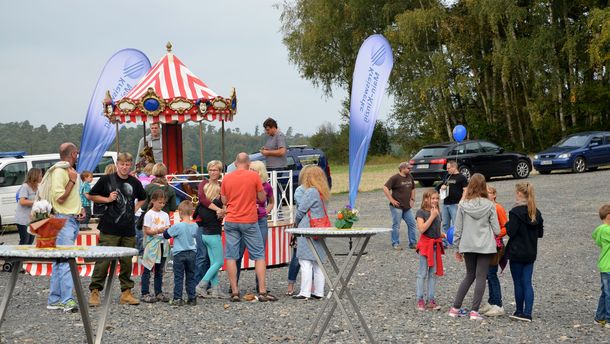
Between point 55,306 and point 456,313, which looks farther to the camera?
point 55,306

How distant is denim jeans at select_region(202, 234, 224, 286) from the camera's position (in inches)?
441

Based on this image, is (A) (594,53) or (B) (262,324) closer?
(B) (262,324)

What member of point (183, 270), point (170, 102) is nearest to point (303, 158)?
point (170, 102)

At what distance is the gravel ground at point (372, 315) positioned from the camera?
8.66 metres

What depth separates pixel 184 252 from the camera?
10.6m

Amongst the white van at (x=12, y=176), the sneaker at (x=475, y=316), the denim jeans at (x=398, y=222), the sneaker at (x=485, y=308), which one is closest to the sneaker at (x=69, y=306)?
the sneaker at (x=475, y=316)

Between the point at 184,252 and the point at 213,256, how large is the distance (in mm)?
774

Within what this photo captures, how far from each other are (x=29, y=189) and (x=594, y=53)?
28.5 metres

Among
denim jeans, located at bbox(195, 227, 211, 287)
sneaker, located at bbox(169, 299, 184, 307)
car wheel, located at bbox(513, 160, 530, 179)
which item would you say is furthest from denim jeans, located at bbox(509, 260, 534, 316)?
car wheel, located at bbox(513, 160, 530, 179)

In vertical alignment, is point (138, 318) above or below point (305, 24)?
below

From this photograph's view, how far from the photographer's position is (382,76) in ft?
49.5

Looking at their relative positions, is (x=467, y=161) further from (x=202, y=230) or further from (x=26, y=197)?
(x=202, y=230)

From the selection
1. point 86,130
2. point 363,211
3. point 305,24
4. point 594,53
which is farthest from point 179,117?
point 305,24

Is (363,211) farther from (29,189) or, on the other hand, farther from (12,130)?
(12,130)
